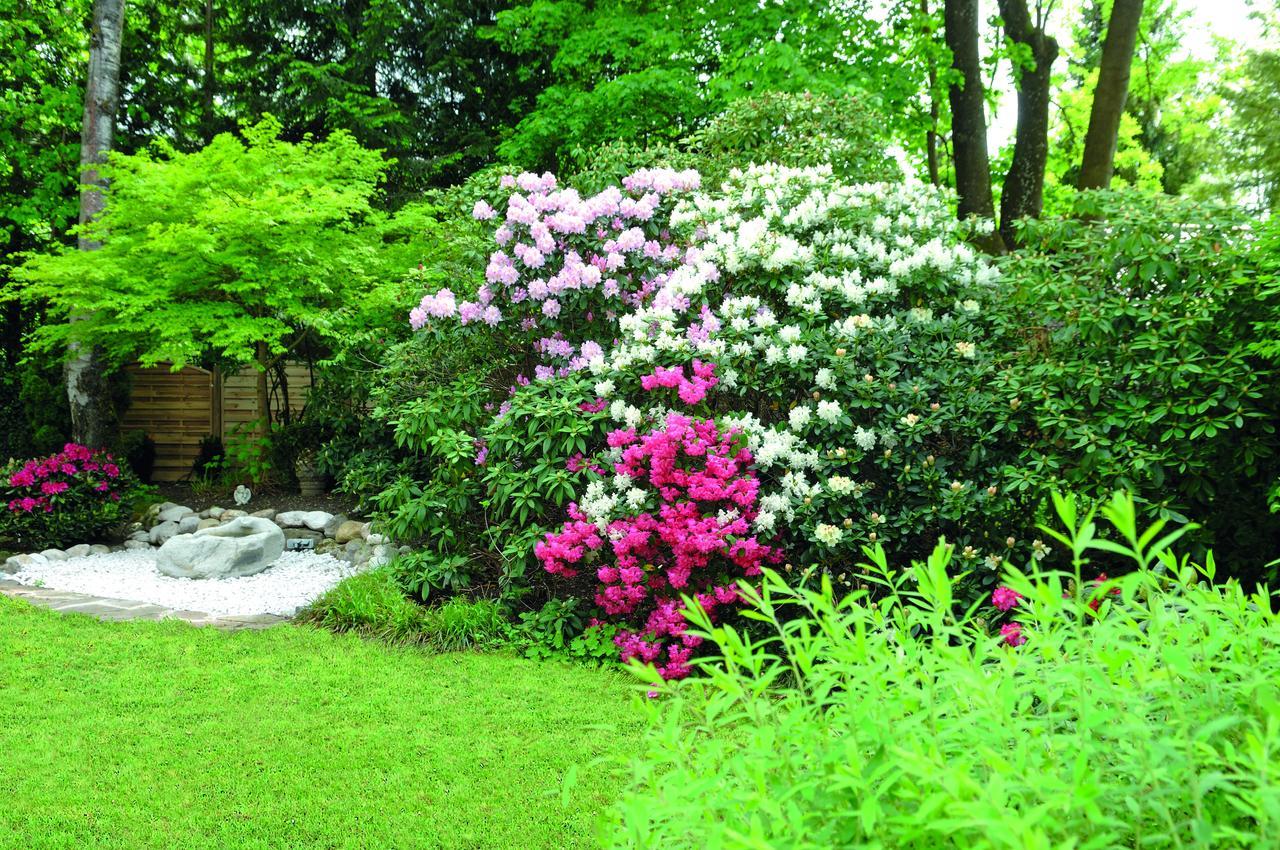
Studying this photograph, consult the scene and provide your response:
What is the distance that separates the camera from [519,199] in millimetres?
6320

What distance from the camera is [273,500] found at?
982cm

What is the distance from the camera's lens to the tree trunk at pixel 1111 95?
9.76 metres

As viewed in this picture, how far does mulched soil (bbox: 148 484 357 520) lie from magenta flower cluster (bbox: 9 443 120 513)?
1.02 meters

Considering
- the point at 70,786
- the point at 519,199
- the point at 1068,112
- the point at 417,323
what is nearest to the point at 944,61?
the point at 519,199

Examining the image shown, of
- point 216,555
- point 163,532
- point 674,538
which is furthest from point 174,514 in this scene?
point 674,538

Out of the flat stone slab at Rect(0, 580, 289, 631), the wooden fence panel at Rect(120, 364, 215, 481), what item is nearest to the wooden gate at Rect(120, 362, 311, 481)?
the wooden fence panel at Rect(120, 364, 215, 481)

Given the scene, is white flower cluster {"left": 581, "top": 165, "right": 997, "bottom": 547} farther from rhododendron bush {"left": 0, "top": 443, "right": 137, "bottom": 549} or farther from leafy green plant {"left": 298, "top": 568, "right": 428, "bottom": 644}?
rhododendron bush {"left": 0, "top": 443, "right": 137, "bottom": 549}

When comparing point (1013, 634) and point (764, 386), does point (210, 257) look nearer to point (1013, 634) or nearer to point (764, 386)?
point (764, 386)

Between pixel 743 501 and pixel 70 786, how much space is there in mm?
3126

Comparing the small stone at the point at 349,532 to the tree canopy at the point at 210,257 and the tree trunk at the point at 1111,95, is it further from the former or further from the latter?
the tree trunk at the point at 1111,95

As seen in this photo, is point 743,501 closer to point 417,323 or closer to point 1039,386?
point 1039,386

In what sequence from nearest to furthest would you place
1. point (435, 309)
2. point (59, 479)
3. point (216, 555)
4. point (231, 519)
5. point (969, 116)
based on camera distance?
point (435, 309) → point (216, 555) → point (59, 479) → point (231, 519) → point (969, 116)

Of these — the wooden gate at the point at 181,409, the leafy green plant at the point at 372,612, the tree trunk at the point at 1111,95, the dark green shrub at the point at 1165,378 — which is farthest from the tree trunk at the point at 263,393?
the tree trunk at the point at 1111,95

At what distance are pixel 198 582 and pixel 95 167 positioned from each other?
5.06 meters
